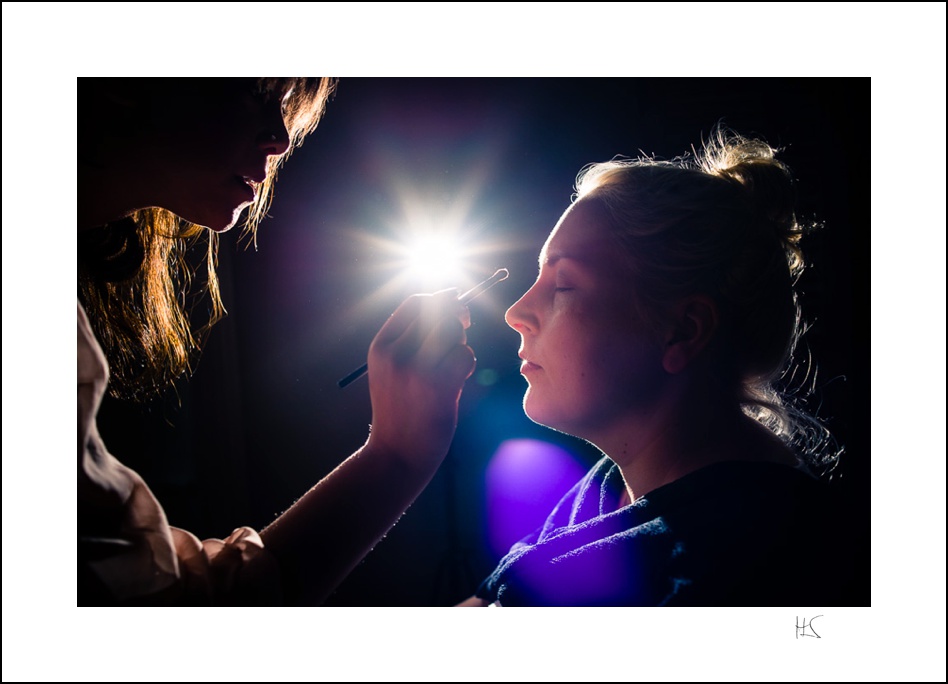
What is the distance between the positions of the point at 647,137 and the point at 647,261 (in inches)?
7.7

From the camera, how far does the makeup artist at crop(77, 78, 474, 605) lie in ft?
2.61

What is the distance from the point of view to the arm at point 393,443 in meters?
0.85

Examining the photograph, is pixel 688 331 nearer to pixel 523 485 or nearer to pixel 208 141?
pixel 523 485

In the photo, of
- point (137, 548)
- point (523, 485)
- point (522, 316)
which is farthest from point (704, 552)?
point (137, 548)

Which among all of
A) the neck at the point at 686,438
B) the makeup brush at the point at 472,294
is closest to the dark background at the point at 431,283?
the makeup brush at the point at 472,294

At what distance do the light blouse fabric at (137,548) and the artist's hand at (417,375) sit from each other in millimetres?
222

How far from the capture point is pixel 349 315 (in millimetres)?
993

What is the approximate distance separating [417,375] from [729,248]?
1.56 ft

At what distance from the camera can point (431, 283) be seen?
1.00m

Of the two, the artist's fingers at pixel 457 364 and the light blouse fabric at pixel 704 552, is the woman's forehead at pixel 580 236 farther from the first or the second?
the light blouse fabric at pixel 704 552

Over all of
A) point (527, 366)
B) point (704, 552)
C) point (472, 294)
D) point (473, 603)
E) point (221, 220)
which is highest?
point (221, 220)

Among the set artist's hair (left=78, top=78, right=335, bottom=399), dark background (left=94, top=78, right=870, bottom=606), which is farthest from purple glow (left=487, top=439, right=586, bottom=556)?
artist's hair (left=78, top=78, right=335, bottom=399)

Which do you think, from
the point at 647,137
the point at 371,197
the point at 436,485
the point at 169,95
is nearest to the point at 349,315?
the point at 371,197

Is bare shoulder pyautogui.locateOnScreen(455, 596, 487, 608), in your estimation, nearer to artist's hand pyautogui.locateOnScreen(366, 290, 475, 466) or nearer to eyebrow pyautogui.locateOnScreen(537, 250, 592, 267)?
artist's hand pyautogui.locateOnScreen(366, 290, 475, 466)
